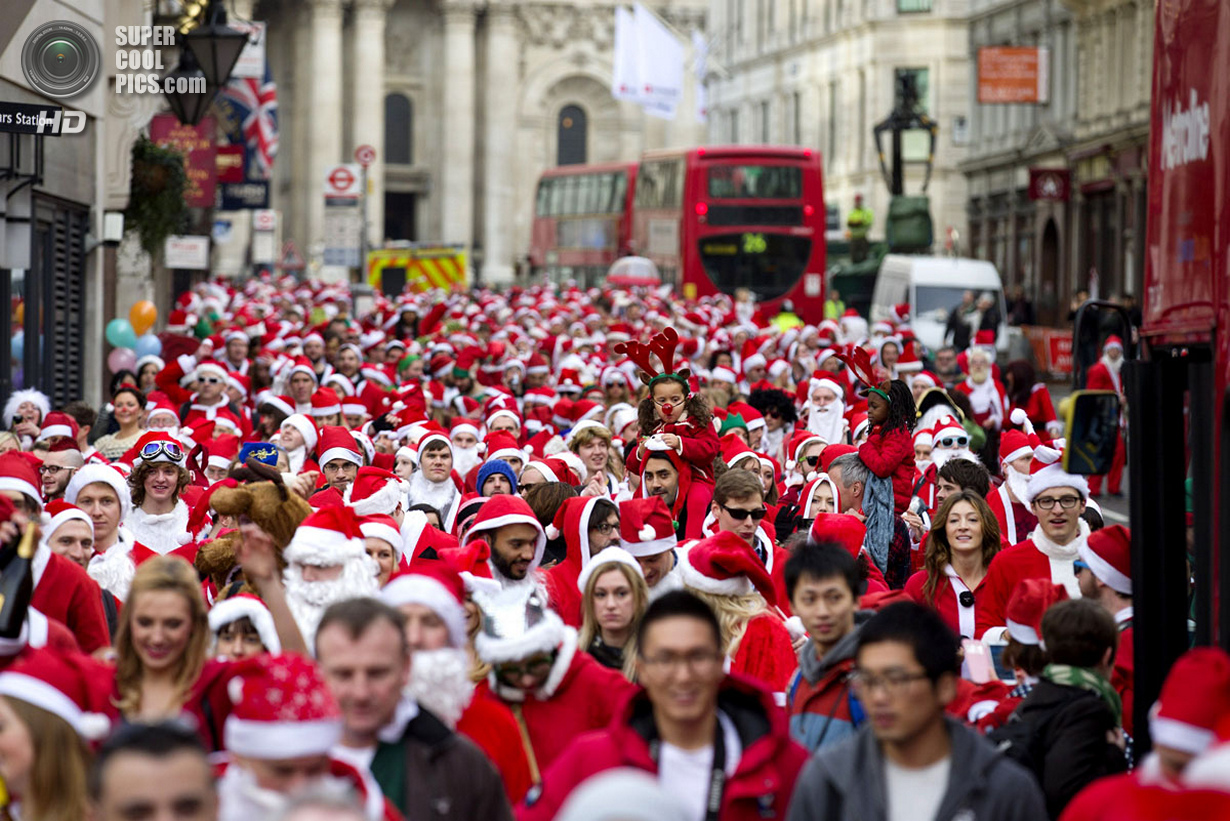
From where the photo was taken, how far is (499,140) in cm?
9000

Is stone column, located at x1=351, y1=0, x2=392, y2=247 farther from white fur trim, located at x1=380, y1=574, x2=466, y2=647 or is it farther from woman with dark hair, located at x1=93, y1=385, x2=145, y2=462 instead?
white fur trim, located at x1=380, y1=574, x2=466, y2=647

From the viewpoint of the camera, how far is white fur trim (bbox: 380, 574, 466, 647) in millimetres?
5562

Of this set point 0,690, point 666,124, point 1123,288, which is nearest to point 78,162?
point 0,690

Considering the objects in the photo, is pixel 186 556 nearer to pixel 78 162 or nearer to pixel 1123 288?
pixel 78 162

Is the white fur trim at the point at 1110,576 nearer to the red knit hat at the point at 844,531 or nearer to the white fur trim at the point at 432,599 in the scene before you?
the red knit hat at the point at 844,531

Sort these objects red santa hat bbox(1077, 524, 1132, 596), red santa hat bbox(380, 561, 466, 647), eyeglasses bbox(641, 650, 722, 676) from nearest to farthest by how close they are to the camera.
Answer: eyeglasses bbox(641, 650, 722, 676) < red santa hat bbox(380, 561, 466, 647) < red santa hat bbox(1077, 524, 1132, 596)

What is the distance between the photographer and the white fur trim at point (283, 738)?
459 centimetres

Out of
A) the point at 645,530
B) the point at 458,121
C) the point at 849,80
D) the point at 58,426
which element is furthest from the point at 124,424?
the point at 458,121

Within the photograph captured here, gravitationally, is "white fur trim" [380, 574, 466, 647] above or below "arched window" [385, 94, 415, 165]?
below

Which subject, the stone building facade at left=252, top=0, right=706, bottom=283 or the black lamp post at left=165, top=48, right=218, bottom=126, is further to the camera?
the stone building facade at left=252, top=0, right=706, bottom=283

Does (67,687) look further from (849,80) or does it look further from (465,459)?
(849,80)

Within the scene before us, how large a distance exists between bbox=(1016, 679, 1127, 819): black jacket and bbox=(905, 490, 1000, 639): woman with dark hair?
99.0 inches

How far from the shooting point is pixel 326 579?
694 cm

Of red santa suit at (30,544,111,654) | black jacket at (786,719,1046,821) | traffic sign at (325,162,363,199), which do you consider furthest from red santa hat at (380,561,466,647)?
traffic sign at (325,162,363,199)
